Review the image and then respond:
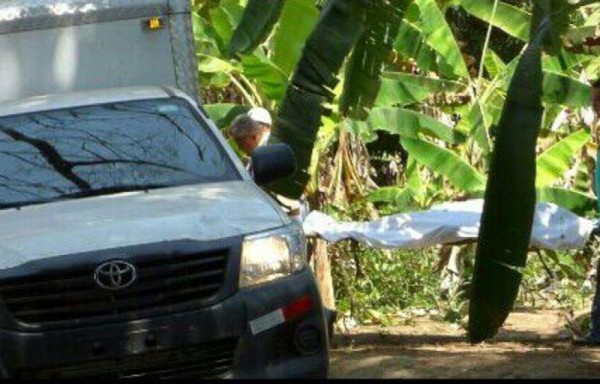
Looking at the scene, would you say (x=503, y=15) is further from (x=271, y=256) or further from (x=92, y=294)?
(x=92, y=294)

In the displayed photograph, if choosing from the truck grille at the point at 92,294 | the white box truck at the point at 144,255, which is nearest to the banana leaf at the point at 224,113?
the white box truck at the point at 144,255

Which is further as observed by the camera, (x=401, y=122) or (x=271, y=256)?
(x=401, y=122)

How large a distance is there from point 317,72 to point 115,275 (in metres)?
2.56

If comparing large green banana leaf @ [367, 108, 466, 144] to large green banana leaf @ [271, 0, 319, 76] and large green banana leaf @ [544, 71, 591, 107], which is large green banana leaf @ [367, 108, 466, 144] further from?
large green banana leaf @ [544, 71, 591, 107]

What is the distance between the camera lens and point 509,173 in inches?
330

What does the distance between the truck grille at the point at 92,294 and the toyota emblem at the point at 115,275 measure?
0.08ft

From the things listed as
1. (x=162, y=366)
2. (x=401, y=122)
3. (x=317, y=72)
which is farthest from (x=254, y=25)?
(x=162, y=366)

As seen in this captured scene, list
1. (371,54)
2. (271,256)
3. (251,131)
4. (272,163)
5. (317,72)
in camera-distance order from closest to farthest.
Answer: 1. (271,256)
2. (272,163)
3. (317,72)
4. (371,54)
5. (251,131)

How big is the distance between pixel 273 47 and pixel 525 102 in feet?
17.3

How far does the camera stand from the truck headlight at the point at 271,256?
767 centimetres

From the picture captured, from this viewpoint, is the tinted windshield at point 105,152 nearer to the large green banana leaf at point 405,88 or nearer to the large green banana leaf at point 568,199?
the large green banana leaf at point 405,88

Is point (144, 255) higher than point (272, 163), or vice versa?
point (272, 163)

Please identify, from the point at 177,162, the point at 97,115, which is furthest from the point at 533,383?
the point at 97,115

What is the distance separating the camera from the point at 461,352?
10.9 metres
